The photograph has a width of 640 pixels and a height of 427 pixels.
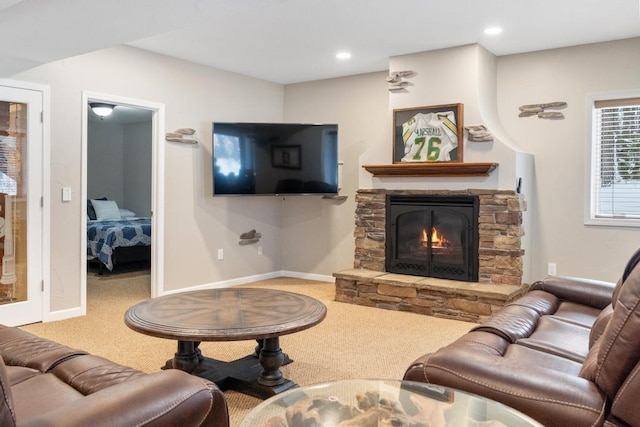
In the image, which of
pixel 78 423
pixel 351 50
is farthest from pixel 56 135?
pixel 78 423

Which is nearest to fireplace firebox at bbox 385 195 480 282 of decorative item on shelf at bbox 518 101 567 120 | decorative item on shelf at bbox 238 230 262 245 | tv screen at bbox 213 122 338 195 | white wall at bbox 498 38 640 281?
white wall at bbox 498 38 640 281

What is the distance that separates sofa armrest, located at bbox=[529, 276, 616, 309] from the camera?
2.91m

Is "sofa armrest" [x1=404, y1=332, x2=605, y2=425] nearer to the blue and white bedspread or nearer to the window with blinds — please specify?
the window with blinds

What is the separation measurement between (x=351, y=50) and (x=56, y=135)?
2752 millimetres

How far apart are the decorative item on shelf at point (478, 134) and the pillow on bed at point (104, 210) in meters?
5.61

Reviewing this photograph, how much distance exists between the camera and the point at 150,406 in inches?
53.1

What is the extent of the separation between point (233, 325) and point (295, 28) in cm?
284

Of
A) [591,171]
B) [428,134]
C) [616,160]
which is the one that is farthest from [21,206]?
[616,160]

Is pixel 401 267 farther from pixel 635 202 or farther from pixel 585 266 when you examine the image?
pixel 635 202

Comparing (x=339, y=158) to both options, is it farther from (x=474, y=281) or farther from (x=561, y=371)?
(x=561, y=371)

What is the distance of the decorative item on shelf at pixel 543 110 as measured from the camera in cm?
487

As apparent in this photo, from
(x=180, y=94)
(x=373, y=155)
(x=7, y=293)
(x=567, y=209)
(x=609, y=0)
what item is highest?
(x=609, y=0)

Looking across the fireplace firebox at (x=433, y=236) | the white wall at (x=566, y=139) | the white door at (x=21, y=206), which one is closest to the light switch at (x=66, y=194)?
the white door at (x=21, y=206)

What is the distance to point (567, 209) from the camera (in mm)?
4875
